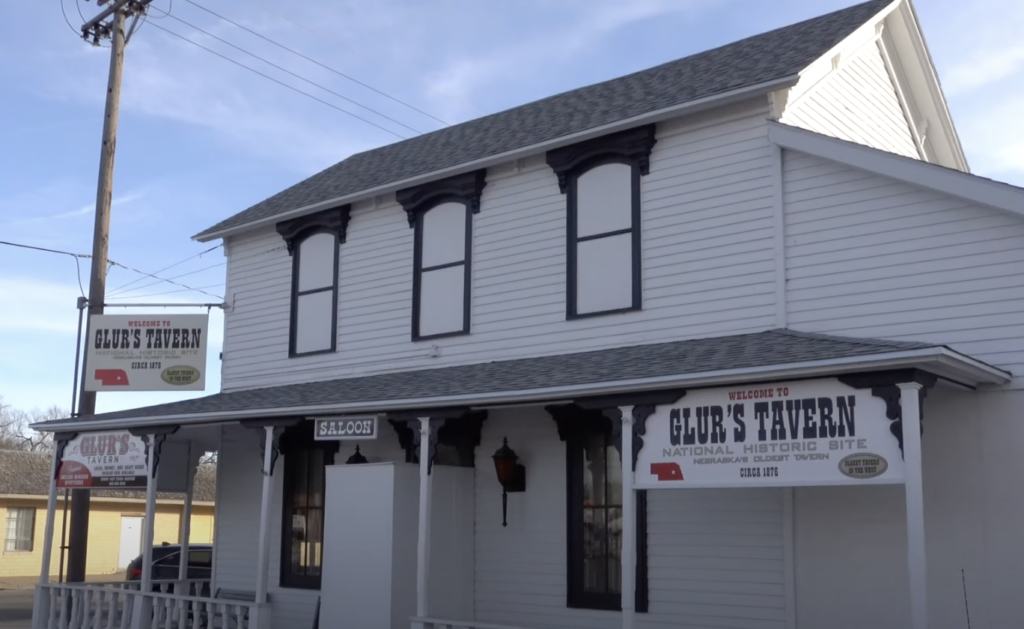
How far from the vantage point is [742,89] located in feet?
40.6

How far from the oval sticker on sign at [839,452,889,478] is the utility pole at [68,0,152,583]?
41.2 ft

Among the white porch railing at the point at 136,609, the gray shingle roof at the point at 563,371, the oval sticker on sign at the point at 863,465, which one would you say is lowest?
the white porch railing at the point at 136,609

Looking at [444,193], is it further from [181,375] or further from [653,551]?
[653,551]

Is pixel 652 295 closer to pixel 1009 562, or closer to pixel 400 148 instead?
pixel 1009 562

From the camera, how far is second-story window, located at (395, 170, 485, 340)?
15.2m

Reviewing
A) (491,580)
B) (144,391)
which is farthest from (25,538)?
(491,580)

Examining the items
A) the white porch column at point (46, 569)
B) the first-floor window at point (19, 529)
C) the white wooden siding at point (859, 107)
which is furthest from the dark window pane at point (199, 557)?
the first-floor window at point (19, 529)

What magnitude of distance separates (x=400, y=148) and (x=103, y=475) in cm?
726

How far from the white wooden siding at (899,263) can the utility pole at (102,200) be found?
11740 mm

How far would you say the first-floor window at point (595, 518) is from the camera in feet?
42.4

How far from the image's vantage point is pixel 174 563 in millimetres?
22375

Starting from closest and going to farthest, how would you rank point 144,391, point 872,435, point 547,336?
point 872,435 → point 547,336 → point 144,391

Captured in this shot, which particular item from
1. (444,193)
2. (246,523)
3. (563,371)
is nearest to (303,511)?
(246,523)

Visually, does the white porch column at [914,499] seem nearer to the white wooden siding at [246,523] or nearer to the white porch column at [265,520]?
the white porch column at [265,520]
